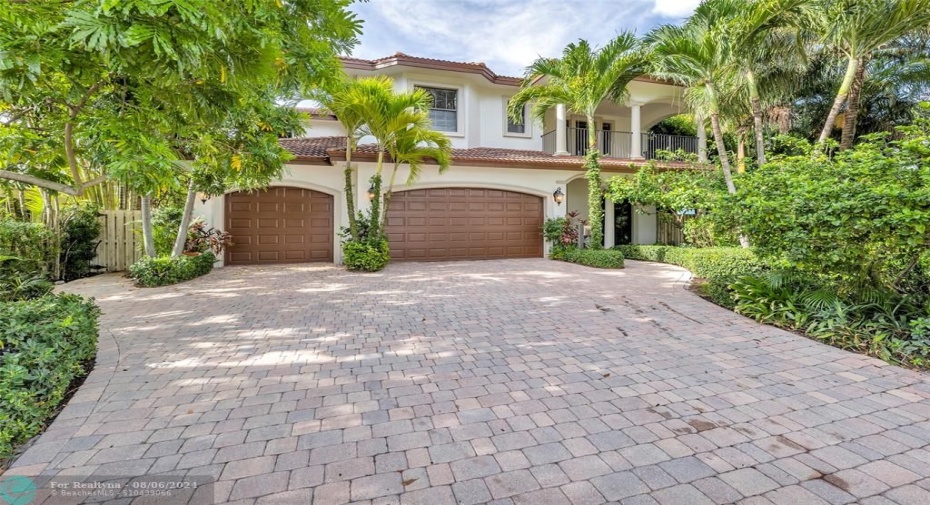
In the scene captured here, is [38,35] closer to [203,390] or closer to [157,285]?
[203,390]

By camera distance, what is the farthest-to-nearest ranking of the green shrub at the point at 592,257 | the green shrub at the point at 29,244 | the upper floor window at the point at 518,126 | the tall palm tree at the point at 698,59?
the upper floor window at the point at 518,126 < the green shrub at the point at 592,257 < the tall palm tree at the point at 698,59 < the green shrub at the point at 29,244

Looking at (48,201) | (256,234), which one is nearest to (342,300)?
(256,234)

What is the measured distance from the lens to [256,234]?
11430mm

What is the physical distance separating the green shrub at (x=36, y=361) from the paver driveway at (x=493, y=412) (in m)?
0.15

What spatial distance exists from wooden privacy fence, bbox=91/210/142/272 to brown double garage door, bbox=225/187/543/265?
2007 mm

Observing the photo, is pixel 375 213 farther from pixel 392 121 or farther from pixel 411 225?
pixel 392 121

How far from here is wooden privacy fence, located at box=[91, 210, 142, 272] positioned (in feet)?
32.6

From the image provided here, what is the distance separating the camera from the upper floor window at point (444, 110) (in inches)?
538

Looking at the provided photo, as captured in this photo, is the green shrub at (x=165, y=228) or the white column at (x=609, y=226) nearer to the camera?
the green shrub at (x=165, y=228)

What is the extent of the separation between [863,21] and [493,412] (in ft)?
34.5

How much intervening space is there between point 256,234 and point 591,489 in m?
11.6

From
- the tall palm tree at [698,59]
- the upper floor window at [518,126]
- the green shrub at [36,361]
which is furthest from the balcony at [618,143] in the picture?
the green shrub at [36,361]

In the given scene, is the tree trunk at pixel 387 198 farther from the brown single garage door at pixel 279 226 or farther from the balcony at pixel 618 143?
the balcony at pixel 618 143

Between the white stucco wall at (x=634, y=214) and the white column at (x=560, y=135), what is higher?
the white column at (x=560, y=135)
